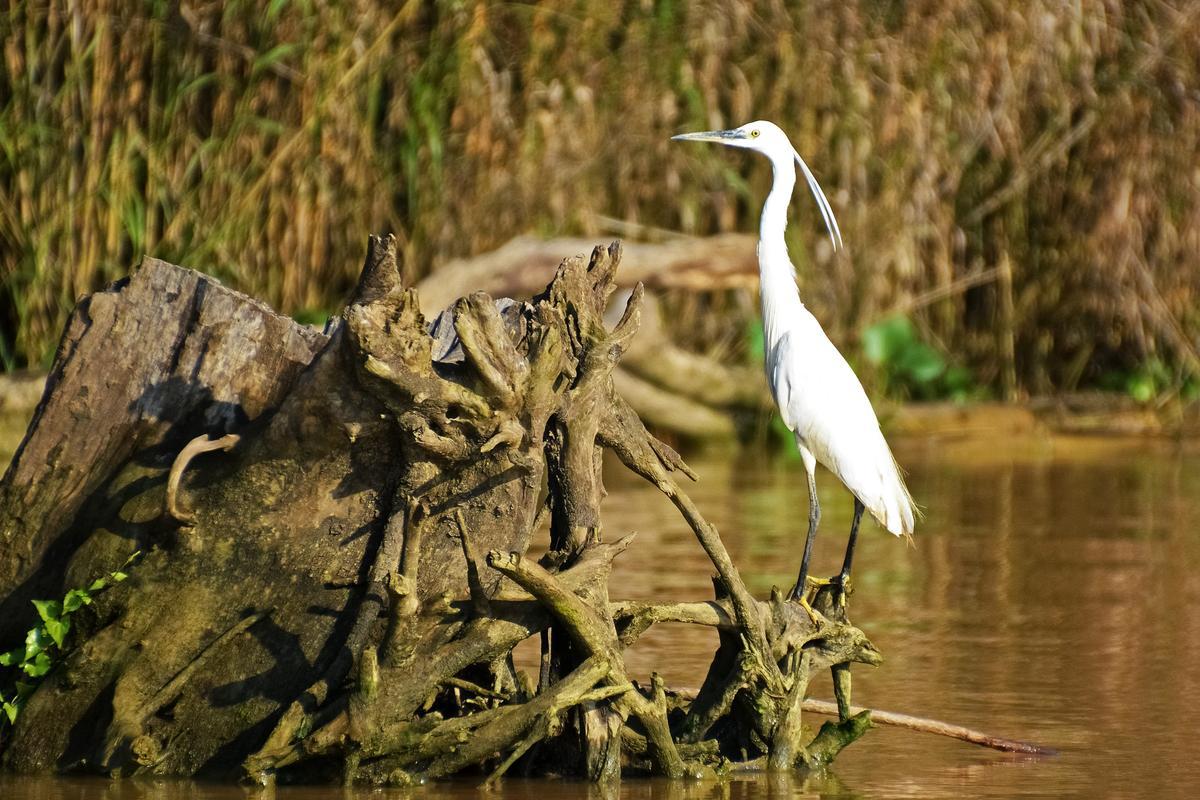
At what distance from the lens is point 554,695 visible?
3.46 meters

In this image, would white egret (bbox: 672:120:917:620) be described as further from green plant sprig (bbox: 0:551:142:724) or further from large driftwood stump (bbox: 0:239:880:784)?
green plant sprig (bbox: 0:551:142:724)

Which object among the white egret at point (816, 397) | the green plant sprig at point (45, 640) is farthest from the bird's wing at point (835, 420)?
the green plant sprig at point (45, 640)

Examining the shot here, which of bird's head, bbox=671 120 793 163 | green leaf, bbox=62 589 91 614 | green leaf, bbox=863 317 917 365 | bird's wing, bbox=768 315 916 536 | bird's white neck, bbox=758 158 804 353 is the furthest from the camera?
green leaf, bbox=863 317 917 365

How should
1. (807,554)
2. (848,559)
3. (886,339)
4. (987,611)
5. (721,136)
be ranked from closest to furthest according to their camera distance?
(848,559), (807,554), (987,611), (721,136), (886,339)

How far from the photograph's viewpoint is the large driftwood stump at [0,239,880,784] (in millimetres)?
3480

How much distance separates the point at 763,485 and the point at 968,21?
308 cm

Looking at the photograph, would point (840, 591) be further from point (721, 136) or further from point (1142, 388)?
point (1142, 388)

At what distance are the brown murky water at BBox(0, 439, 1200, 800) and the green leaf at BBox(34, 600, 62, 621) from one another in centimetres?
33

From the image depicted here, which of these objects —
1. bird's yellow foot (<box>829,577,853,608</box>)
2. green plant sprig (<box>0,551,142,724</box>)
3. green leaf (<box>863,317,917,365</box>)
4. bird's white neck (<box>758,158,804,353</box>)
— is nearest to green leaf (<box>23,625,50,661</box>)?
green plant sprig (<box>0,551,142,724</box>)

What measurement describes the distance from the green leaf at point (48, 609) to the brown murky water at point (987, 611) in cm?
33

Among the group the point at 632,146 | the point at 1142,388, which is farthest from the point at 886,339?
the point at 632,146

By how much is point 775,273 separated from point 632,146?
4.15m

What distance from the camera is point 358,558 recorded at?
3.69 meters

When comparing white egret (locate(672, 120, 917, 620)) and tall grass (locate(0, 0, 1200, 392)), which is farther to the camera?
tall grass (locate(0, 0, 1200, 392))
